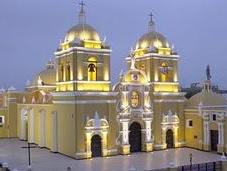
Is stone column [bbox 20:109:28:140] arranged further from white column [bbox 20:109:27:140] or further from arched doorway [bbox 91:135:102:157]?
arched doorway [bbox 91:135:102:157]

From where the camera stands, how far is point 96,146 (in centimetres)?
2661

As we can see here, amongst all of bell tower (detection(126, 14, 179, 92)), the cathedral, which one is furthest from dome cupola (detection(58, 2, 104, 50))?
bell tower (detection(126, 14, 179, 92))

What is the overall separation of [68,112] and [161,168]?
26.9 ft

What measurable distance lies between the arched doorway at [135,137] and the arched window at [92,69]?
15.6ft

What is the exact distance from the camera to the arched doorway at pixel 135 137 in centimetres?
2842

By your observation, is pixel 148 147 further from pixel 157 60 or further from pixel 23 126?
pixel 23 126

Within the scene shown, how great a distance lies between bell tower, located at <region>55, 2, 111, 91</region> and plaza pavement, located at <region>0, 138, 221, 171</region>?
5071mm

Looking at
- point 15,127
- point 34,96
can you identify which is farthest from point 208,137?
point 15,127

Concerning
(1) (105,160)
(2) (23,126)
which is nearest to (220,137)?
(1) (105,160)

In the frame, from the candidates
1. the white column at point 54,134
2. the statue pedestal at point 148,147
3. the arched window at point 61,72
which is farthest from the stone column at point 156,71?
the white column at point 54,134

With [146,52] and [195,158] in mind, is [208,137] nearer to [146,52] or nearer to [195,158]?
[195,158]

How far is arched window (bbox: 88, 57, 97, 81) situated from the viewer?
27.1 metres

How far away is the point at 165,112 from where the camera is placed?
30031mm

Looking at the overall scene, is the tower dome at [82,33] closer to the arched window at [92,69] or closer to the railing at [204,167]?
the arched window at [92,69]
